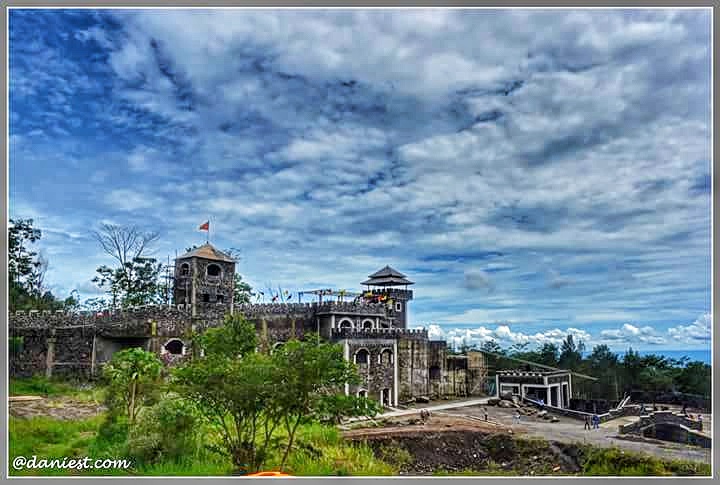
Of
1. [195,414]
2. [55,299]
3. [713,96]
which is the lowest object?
[195,414]

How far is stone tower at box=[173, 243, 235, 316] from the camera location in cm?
925

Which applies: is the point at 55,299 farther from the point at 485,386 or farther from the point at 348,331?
the point at 485,386

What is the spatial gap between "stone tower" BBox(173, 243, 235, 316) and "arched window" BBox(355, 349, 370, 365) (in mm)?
2333

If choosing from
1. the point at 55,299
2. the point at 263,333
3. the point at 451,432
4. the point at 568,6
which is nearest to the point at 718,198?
the point at 568,6

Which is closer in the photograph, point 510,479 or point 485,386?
point 510,479

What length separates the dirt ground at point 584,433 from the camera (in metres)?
5.45

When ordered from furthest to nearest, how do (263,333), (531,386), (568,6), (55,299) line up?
1. (531,386)
2. (55,299)
3. (263,333)
4. (568,6)

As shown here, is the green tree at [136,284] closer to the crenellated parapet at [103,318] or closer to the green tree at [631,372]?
the crenellated parapet at [103,318]

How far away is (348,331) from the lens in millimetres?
8727

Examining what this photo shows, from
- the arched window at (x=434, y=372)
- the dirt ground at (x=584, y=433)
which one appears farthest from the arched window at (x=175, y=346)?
the arched window at (x=434, y=372)

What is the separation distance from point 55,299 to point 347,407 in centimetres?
603

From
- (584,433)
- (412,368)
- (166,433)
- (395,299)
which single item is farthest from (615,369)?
(166,433)

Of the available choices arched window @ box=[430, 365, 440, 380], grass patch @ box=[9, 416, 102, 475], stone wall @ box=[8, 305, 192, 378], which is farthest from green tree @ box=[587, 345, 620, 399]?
grass patch @ box=[9, 416, 102, 475]

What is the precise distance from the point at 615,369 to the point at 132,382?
25.4 feet
